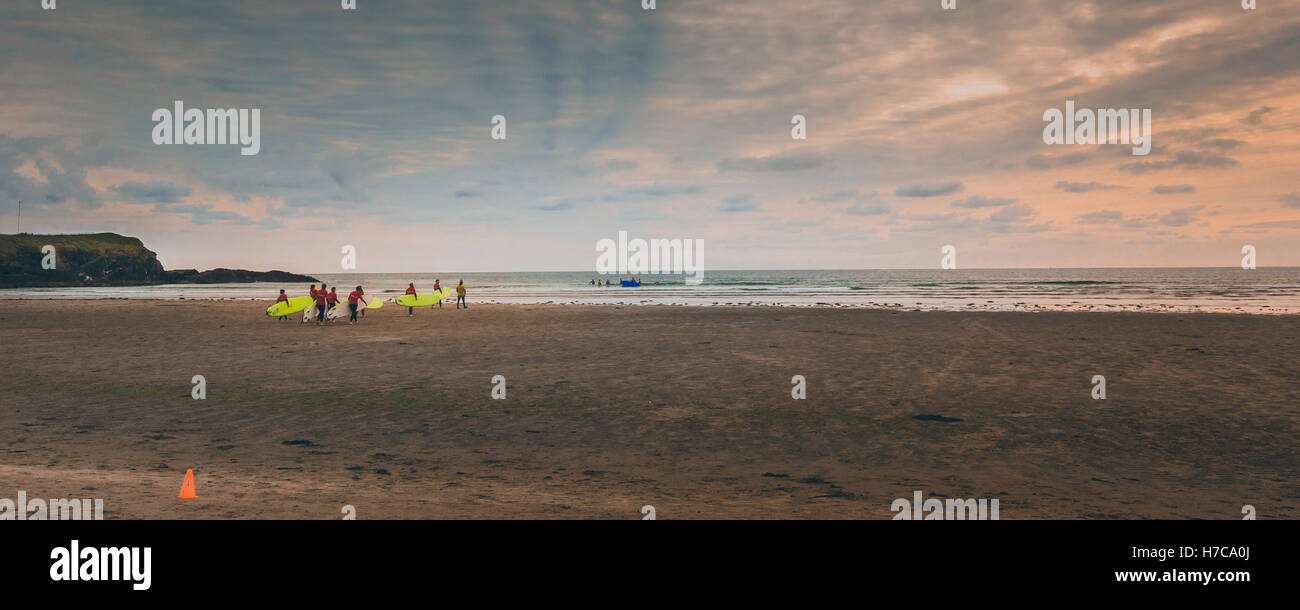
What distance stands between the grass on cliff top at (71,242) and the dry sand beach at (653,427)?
11938 centimetres

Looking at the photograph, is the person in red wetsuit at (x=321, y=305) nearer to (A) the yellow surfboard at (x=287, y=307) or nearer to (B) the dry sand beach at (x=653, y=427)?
(A) the yellow surfboard at (x=287, y=307)

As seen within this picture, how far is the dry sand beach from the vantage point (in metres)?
6.44

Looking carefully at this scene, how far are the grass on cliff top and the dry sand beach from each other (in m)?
119

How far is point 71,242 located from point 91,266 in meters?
16.8

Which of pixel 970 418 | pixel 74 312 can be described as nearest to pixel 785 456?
pixel 970 418

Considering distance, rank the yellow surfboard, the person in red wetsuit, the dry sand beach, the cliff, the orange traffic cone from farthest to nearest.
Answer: the cliff, the yellow surfboard, the person in red wetsuit, the dry sand beach, the orange traffic cone

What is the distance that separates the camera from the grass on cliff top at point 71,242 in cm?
10706

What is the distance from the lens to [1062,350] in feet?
59.9

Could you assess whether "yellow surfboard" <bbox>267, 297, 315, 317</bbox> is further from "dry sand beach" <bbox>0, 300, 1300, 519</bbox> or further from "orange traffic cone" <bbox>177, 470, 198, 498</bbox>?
"orange traffic cone" <bbox>177, 470, 198, 498</bbox>

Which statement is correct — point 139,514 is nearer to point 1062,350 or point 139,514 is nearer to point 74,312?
point 1062,350

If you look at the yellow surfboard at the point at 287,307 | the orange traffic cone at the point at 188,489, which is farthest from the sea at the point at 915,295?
the orange traffic cone at the point at 188,489

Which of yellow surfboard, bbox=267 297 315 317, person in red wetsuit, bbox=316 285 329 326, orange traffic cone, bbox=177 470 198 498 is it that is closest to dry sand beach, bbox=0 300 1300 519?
orange traffic cone, bbox=177 470 198 498

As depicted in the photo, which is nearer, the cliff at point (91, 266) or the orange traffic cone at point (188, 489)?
the orange traffic cone at point (188, 489)

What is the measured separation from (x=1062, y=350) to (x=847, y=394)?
31.7 feet
